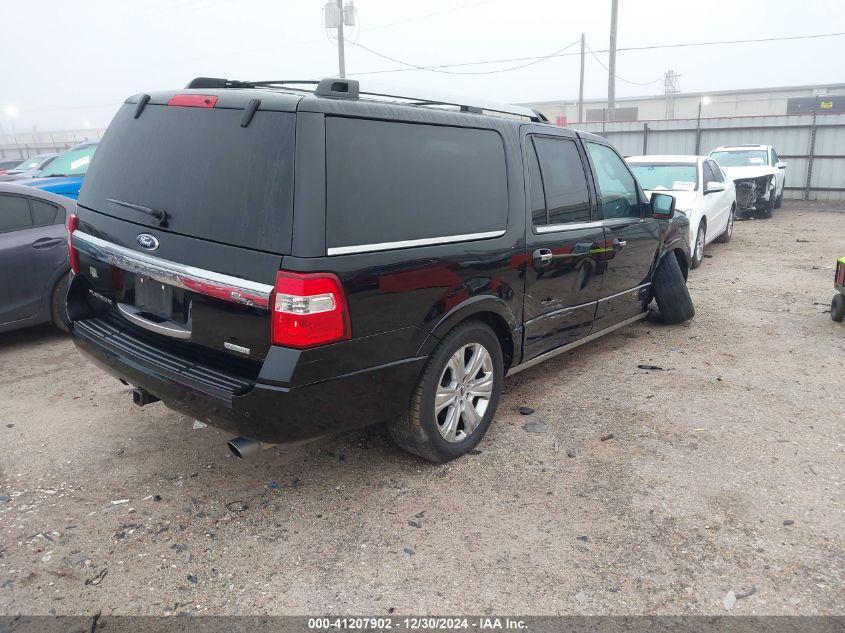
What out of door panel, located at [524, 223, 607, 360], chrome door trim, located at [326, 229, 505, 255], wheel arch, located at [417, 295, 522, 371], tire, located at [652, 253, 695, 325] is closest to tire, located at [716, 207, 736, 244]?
tire, located at [652, 253, 695, 325]

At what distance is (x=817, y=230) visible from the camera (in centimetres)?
1322

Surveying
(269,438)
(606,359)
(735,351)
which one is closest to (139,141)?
(269,438)

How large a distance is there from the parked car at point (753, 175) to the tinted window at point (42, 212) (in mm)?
12879

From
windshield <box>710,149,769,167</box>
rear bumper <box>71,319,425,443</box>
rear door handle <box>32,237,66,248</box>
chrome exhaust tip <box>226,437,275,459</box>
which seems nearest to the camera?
rear bumper <box>71,319,425,443</box>

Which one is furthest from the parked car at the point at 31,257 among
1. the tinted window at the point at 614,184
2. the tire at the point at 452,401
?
the tinted window at the point at 614,184

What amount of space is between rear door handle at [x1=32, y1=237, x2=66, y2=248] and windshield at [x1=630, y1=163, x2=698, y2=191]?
7259 mm

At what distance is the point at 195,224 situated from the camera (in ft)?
9.38

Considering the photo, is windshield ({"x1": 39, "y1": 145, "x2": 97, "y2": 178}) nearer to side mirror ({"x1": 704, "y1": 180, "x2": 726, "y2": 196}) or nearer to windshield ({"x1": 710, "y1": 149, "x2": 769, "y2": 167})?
side mirror ({"x1": 704, "y1": 180, "x2": 726, "y2": 196})

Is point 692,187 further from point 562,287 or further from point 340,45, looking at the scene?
point 340,45

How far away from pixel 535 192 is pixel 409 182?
1138 mm

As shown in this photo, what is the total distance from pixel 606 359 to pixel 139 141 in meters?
3.95

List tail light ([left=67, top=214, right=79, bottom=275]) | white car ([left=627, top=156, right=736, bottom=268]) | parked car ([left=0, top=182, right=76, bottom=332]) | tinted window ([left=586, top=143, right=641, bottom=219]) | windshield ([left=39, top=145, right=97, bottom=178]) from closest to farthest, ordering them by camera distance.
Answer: tail light ([left=67, top=214, right=79, bottom=275]) → tinted window ([left=586, top=143, right=641, bottom=219]) → parked car ([left=0, top=182, right=76, bottom=332]) → white car ([left=627, top=156, right=736, bottom=268]) → windshield ([left=39, top=145, right=97, bottom=178])

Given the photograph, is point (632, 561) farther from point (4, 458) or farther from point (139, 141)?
point (4, 458)

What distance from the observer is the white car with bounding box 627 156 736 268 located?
8.95 metres
